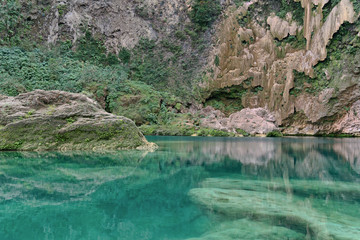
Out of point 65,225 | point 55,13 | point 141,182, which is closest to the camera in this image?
point 65,225

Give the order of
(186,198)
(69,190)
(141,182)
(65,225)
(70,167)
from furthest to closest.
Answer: (70,167) < (141,182) < (69,190) < (186,198) < (65,225)

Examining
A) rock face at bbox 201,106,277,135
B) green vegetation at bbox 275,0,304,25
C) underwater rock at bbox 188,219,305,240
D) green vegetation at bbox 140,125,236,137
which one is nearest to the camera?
underwater rock at bbox 188,219,305,240

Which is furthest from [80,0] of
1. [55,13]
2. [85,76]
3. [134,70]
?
[85,76]

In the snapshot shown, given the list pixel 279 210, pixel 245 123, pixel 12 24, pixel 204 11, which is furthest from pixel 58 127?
pixel 204 11

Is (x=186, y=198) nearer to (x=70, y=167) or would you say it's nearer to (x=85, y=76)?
(x=70, y=167)

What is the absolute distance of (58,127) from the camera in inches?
545

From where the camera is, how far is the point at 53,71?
39375mm

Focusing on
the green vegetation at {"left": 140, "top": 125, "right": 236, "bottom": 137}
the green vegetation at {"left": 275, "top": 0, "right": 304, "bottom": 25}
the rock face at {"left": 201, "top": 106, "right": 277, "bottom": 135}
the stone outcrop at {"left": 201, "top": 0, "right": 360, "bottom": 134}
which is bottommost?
the green vegetation at {"left": 140, "top": 125, "right": 236, "bottom": 137}

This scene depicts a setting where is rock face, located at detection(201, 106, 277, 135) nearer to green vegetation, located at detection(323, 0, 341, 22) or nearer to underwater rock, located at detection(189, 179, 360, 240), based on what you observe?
green vegetation, located at detection(323, 0, 341, 22)

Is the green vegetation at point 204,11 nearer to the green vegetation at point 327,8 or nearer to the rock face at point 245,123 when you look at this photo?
the green vegetation at point 327,8

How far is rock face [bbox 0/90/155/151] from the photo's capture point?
13367 mm

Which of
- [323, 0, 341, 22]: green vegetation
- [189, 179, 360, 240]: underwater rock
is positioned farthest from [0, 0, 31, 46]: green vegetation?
[189, 179, 360, 240]: underwater rock

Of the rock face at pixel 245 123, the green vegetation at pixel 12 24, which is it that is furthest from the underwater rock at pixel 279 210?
the green vegetation at pixel 12 24

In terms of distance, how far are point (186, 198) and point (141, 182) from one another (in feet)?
5.13
